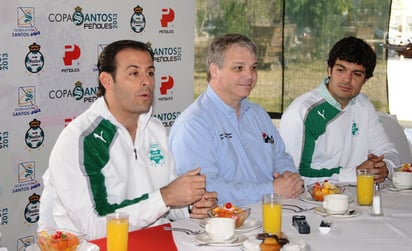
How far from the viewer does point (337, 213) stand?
3.12 meters

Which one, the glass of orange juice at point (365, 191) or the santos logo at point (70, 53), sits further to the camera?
the santos logo at point (70, 53)

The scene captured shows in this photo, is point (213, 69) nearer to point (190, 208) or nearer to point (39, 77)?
point (190, 208)

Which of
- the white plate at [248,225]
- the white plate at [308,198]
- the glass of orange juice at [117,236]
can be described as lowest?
the white plate at [308,198]

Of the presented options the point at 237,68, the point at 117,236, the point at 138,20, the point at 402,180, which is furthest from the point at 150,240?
the point at 138,20

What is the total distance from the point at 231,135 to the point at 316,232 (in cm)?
97

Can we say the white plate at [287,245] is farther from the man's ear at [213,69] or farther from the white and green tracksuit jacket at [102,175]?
the man's ear at [213,69]

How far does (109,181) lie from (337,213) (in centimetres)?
90

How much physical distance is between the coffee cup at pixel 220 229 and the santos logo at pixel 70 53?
7.90ft

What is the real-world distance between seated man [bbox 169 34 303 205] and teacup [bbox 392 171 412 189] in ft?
1.69

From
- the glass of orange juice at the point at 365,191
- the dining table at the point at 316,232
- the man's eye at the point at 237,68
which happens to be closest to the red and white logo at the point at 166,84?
the man's eye at the point at 237,68

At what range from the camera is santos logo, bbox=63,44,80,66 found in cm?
481

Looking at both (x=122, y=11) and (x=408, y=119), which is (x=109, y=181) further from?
(x=408, y=119)

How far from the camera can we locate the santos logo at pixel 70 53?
15.8 feet

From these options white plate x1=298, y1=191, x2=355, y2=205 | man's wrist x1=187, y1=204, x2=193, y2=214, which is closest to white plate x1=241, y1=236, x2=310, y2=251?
man's wrist x1=187, y1=204, x2=193, y2=214
